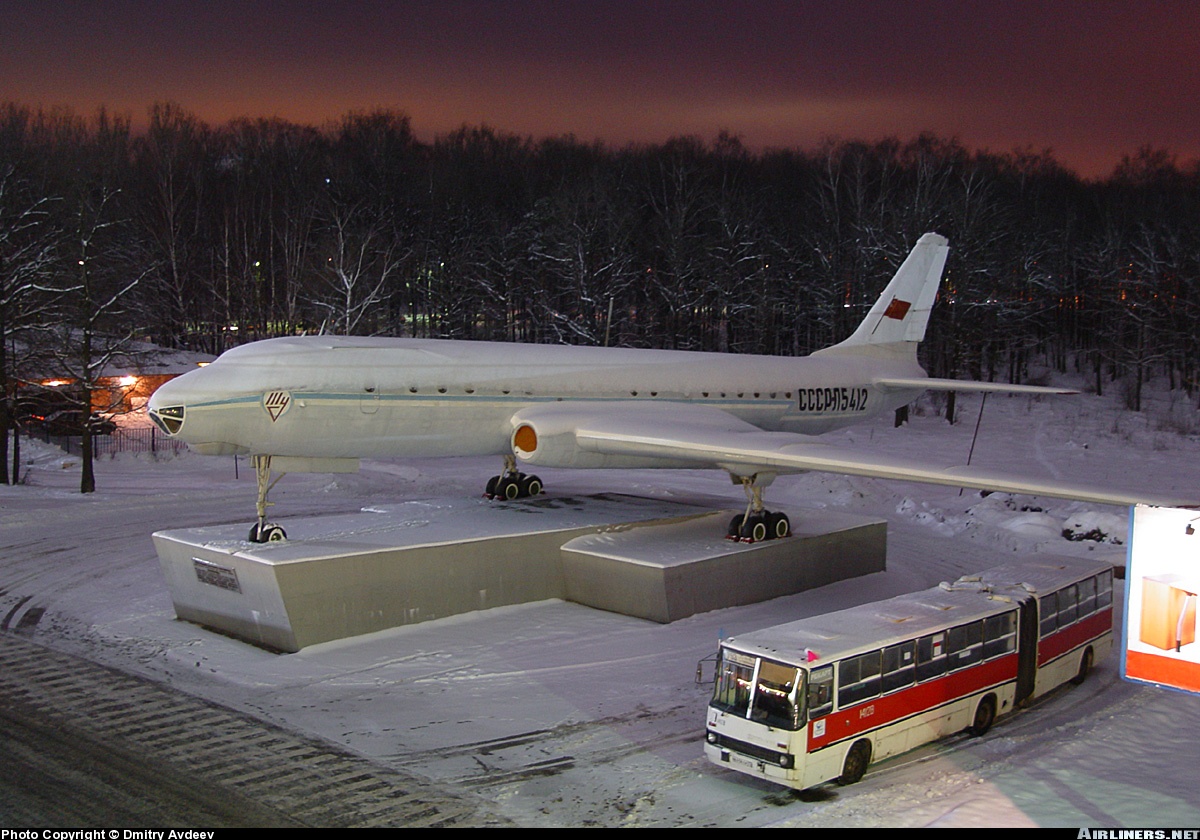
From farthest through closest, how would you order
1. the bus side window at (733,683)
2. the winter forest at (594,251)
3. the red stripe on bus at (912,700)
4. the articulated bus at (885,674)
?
1. the winter forest at (594,251)
2. the bus side window at (733,683)
3. the red stripe on bus at (912,700)
4. the articulated bus at (885,674)

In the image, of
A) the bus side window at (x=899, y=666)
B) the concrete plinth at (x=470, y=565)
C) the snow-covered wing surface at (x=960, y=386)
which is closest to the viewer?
the bus side window at (x=899, y=666)

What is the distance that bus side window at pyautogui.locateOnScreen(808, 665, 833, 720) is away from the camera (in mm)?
9812

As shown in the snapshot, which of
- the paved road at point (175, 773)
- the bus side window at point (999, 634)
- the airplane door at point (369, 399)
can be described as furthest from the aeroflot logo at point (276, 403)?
the bus side window at point (999, 634)

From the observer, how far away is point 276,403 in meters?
15.7

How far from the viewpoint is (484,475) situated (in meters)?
31.1

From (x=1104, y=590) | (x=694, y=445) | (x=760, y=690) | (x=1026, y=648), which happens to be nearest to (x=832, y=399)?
(x=694, y=445)

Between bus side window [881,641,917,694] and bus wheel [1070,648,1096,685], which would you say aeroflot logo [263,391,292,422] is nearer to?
bus side window [881,641,917,694]

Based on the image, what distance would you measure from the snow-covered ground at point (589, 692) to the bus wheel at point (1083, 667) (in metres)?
0.13

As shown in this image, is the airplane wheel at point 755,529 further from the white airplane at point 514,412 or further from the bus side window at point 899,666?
the bus side window at point 899,666

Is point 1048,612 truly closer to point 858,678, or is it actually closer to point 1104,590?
point 1104,590

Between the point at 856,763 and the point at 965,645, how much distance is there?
7.36 ft

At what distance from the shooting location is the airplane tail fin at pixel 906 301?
24.7 meters

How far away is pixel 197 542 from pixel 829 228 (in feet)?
140

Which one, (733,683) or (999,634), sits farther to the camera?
(999,634)
